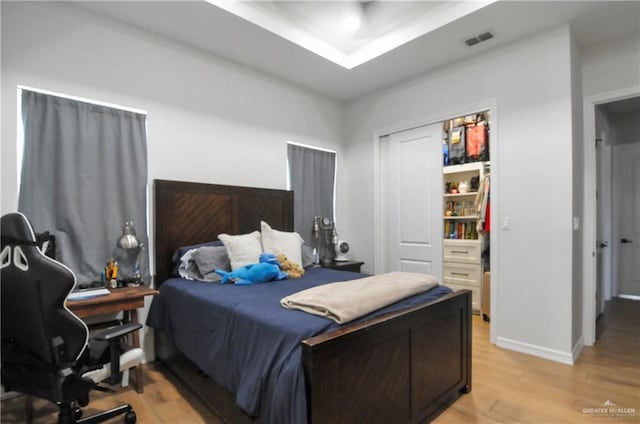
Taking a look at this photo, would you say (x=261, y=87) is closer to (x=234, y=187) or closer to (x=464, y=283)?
(x=234, y=187)

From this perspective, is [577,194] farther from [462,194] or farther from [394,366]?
[394,366]

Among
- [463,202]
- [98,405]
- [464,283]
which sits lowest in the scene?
[98,405]

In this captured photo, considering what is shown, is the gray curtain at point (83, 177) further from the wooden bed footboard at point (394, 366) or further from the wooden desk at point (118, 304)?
the wooden bed footboard at point (394, 366)

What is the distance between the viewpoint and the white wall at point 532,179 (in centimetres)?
272

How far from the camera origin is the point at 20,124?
227 centimetres

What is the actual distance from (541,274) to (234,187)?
118 inches

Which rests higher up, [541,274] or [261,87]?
[261,87]

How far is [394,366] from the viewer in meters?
1.65

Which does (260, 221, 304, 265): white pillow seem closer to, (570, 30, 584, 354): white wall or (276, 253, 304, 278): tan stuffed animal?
(276, 253, 304, 278): tan stuffed animal

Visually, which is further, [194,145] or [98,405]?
[194,145]

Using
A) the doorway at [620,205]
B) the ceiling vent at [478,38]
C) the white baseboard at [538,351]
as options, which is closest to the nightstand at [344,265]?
the white baseboard at [538,351]

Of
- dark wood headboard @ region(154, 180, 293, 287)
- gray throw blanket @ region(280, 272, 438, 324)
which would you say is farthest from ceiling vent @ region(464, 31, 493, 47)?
dark wood headboard @ region(154, 180, 293, 287)

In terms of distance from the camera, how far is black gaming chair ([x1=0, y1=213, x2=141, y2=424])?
4.74 feet

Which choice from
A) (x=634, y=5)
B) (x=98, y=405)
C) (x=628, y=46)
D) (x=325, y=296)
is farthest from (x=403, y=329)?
(x=628, y=46)
